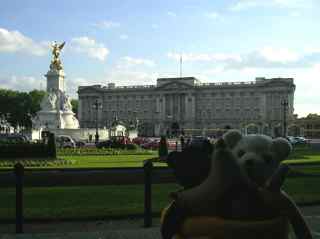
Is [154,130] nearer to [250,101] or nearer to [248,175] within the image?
[250,101]

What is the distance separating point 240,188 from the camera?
17.3ft

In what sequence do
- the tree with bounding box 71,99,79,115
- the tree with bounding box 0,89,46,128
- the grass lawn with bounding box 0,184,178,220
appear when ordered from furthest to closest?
1. the tree with bounding box 71,99,79,115
2. the tree with bounding box 0,89,46,128
3. the grass lawn with bounding box 0,184,178,220

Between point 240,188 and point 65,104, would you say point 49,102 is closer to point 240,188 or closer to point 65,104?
point 65,104

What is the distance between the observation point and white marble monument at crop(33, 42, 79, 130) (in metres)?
82.6

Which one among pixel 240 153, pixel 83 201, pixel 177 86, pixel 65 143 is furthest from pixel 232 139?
pixel 177 86

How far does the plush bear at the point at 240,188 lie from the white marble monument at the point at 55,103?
77.1 m

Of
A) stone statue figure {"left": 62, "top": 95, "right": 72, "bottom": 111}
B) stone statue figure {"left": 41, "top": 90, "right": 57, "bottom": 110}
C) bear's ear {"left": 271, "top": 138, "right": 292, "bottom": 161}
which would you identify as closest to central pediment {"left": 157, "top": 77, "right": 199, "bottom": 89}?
stone statue figure {"left": 62, "top": 95, "right": 72, "bottom": 111}

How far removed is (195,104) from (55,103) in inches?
3398

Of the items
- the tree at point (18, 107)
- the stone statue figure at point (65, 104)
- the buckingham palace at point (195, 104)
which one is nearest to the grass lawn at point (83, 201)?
the stone statue figure at point (65, 104)

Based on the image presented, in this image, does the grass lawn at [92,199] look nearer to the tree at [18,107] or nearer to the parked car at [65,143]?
the parked car at [65,143]

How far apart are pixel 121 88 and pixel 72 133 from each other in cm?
9314

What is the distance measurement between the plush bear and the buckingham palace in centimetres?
14569

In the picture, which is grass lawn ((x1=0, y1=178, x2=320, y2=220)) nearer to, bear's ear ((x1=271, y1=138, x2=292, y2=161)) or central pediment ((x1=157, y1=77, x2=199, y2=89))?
bear's ear ((x1=271, y1=138, x2=292, y2=161))

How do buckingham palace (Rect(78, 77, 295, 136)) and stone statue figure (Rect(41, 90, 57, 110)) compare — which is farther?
buckingham palace (Rect(78, 77, 295, 136))
